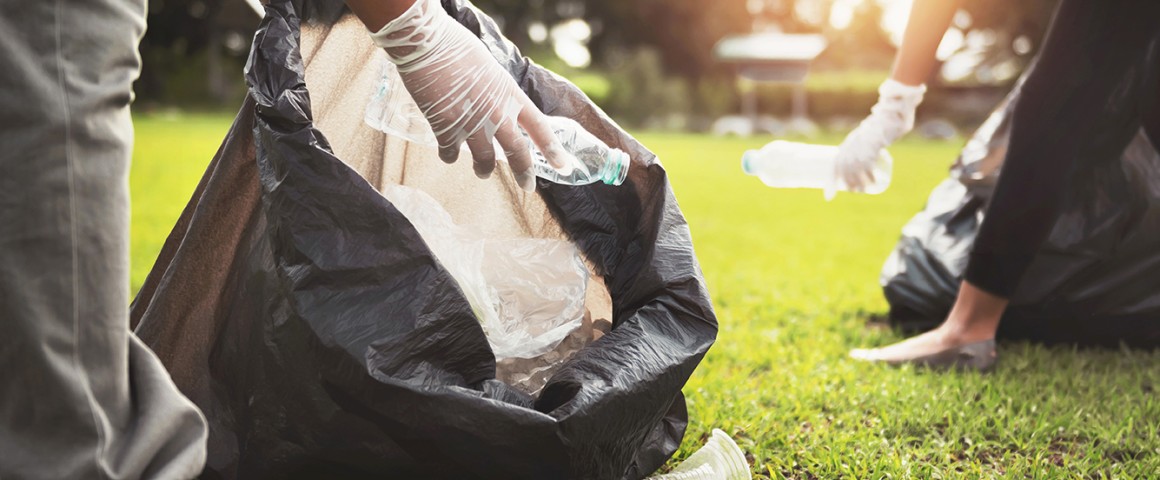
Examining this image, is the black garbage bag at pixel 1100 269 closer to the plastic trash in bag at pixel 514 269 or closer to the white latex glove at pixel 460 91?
the plastic trash in bag at pixel 514 269

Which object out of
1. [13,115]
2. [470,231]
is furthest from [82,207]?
[470,231]

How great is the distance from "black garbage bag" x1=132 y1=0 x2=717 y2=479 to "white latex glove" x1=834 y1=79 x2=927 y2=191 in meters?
0.86

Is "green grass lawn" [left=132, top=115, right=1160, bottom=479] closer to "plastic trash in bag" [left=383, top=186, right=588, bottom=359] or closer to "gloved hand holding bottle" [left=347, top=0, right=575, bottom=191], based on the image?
"plastic trash in bag" [left=383, top=186, right=588, bottom=359]

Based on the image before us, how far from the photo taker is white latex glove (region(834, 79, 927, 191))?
7.11 feet

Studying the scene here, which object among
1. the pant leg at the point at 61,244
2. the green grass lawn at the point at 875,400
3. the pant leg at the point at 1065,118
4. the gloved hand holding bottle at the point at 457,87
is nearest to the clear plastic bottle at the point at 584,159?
the gloved hand holding bottle at the point at 457,87

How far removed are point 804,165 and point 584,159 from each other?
992mm

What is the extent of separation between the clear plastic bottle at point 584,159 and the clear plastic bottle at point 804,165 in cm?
82

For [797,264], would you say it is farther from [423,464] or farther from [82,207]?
[82,207]

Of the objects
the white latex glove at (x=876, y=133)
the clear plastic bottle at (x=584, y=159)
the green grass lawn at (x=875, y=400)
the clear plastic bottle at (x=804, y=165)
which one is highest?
the clear plastic bottle at (x=584, y=159)

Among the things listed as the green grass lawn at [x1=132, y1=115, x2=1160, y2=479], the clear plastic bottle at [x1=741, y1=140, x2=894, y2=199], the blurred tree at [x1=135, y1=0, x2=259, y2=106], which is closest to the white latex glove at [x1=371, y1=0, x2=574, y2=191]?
the green grass lawn at [x1=132, y1=115, x2=1160, y2=479]

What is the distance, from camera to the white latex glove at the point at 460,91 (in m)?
1.26

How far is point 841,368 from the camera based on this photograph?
220 centimetres

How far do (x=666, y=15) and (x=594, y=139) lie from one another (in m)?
32.5

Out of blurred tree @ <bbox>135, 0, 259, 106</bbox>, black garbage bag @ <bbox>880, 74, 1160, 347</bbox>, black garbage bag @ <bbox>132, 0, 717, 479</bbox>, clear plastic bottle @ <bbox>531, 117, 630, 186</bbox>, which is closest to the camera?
black garbage bag @ <bbox>132, 0, 717, 479</bbox>
